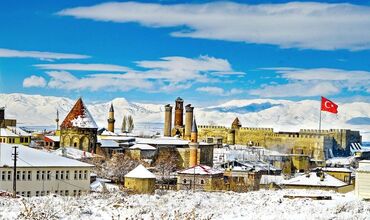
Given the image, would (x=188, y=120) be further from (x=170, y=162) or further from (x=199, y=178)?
(x=199, y=178)

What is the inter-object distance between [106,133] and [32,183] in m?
74.1

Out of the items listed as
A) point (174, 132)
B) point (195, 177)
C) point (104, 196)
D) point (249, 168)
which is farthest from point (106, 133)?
point (104, 196)

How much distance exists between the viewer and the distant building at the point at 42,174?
48531 mm

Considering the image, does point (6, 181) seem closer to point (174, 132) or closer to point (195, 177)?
point (195, 177)

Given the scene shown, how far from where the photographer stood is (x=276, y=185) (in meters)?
64.7

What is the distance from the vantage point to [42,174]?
50.1 m

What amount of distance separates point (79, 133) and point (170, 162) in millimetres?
11656

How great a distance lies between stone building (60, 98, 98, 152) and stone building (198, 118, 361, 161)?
162ft

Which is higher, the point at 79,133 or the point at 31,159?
the point at 79,133

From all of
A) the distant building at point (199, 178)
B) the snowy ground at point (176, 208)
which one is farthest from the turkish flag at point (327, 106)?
the snowy ground at point (176, 208)

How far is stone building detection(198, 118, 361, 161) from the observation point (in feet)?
464

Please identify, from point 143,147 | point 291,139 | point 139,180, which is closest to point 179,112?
point 291,139

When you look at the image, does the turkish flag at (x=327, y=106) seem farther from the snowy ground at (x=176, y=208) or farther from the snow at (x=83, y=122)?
the snow at (x=83, y=122)

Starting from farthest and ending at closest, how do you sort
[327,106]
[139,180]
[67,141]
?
1. [67,141]
2. [139,180]
3. [327,106]
